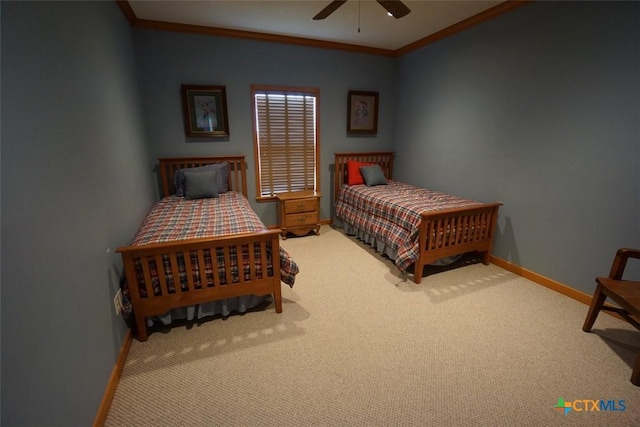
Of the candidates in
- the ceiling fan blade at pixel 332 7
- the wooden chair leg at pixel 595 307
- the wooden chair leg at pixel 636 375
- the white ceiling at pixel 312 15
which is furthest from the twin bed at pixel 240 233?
the ceiling fan blade at pixel 332 7

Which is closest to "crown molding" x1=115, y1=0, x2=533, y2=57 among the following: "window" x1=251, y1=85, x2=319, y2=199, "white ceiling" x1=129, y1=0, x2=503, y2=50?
"white ceiling" x1=129, y1=0, x2=503, y2=50

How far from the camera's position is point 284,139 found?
394 cm

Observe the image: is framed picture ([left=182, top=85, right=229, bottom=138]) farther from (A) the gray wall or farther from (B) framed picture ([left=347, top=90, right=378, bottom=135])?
(B) framed picture ([left=347, top=90, right=378, bottom=135])

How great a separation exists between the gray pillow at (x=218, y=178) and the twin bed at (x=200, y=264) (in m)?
0.82

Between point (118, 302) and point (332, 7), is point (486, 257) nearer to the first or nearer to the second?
point (332, 7)

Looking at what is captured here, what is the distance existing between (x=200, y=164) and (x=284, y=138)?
114 cm

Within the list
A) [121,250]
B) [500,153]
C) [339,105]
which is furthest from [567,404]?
[339,105]

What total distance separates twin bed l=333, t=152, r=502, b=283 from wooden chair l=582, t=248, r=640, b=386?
1050 millimetres

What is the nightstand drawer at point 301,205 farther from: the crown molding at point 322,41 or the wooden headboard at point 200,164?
the crown molding at point 322,41

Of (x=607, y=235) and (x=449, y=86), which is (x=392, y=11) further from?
(x=607, y=235)

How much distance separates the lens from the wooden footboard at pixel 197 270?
185cm

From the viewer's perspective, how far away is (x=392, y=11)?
209 centimetres

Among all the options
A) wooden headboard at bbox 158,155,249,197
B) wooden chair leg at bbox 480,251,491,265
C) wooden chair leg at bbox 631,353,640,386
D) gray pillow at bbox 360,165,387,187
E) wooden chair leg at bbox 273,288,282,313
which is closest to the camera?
wooden chair leg at bbox 631,353,640,386

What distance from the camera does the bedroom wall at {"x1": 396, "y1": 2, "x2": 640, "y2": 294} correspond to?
2.07 m
